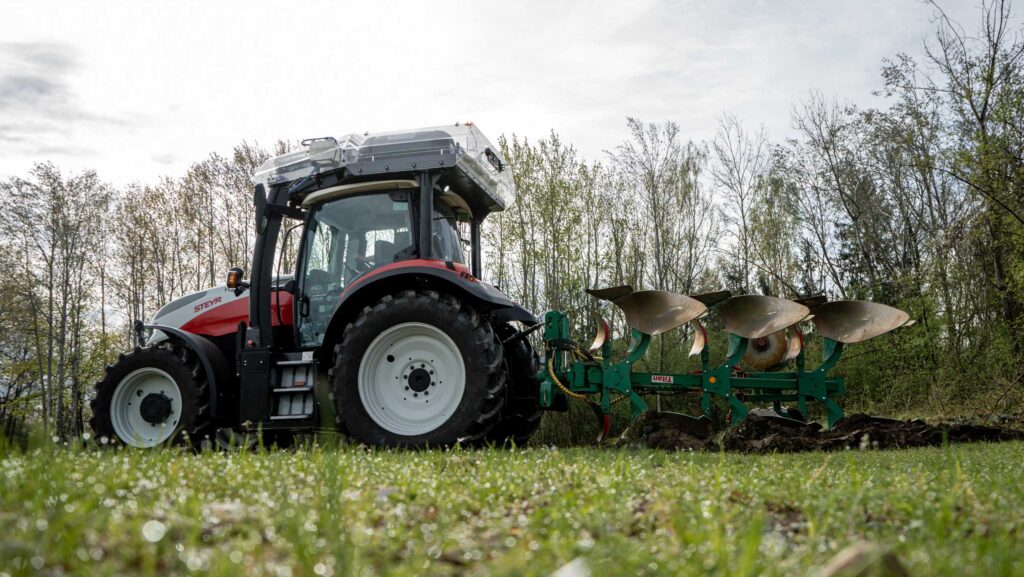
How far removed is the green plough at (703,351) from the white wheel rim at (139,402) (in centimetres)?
332

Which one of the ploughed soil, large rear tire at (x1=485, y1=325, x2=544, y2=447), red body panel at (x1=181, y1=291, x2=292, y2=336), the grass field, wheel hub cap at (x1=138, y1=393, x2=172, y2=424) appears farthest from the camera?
red body panel at (x1=181, y1=291, x2=292, y2=336)

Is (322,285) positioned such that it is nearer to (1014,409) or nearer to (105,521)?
(105,521)

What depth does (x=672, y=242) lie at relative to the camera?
20.6 metres

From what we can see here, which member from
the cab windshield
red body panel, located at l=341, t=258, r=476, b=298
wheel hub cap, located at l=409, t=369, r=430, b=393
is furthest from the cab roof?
wheel hub cap, located at l=409, t=369, r=430, b=393

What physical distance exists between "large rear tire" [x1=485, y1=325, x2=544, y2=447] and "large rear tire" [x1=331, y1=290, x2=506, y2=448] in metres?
0.84

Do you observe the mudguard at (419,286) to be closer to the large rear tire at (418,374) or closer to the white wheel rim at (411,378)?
the large rear tire at (418,374)

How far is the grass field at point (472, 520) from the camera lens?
1482 mm

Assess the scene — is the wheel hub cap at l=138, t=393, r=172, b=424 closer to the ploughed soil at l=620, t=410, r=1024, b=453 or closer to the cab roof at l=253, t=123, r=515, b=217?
the cab roof at l=253, t=123, r=515, b=217

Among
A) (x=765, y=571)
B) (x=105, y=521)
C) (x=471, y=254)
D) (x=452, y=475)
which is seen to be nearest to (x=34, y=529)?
(x=105, y=521)

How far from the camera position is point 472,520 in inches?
81.4

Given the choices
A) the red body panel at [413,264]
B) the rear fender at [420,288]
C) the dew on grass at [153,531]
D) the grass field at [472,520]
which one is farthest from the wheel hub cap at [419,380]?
the dew on grass at [153,531]

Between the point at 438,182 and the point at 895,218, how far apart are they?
63.4ft

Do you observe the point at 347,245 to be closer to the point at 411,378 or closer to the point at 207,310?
the point at 411,378

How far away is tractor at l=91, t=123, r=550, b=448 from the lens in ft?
19.6
